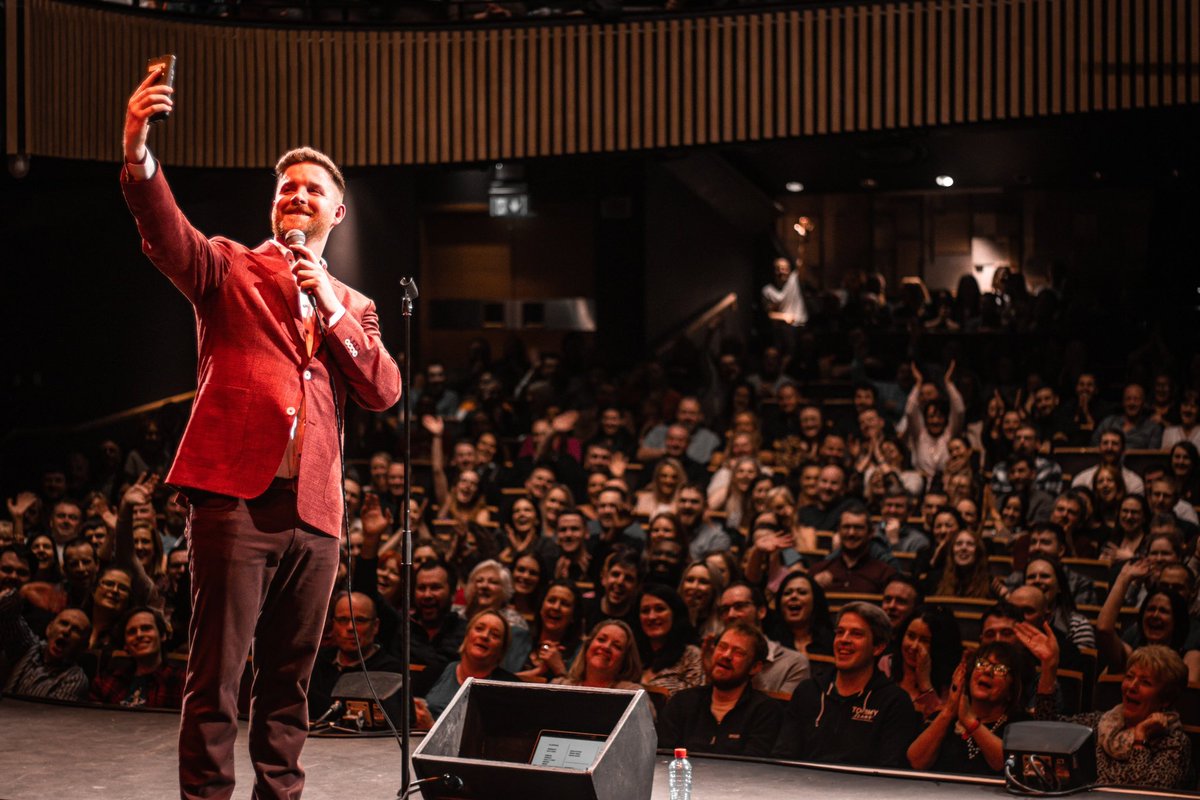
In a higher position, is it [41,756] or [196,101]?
[196,101]

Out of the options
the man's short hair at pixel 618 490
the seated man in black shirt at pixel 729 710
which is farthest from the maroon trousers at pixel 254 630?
the man's short hair at pixel 618 490

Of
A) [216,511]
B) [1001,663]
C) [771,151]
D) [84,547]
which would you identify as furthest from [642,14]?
[216,511]

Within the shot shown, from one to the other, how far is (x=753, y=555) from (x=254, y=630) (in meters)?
3.13

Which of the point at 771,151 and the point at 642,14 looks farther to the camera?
the point at 771,151

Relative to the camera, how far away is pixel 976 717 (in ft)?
12.2

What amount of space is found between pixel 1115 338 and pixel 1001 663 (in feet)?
17.5

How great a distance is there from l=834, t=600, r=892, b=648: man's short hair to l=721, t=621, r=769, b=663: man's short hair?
22 centimetres

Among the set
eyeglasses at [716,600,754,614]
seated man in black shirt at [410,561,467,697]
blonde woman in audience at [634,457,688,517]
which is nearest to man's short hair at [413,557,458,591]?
seated man in black shirt at [410,561,467,697]

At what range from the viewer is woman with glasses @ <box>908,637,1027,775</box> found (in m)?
3.63

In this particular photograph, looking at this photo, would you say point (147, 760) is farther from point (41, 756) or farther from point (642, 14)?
point (642, 14)

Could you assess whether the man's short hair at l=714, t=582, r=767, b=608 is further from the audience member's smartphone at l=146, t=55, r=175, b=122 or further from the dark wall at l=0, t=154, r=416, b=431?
the dark wall at l=0, t=154, r=416, b=431

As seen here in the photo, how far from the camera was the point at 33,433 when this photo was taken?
740cm

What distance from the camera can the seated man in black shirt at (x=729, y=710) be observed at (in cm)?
380

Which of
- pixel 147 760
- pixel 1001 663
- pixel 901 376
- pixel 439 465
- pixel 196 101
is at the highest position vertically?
pixel 196 101
